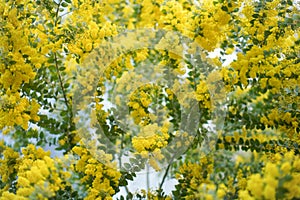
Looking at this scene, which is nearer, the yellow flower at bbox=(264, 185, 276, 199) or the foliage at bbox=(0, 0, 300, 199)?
the yellow flower at bbox=(264, 185, 276, 199)

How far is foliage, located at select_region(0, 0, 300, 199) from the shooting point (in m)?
1.83

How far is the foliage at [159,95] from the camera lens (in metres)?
1.83

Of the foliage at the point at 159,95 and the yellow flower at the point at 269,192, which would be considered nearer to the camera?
the yellow flower at the point at 269,192

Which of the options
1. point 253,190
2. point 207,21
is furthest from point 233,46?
point 253,190

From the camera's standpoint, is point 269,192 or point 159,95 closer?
point 269,192

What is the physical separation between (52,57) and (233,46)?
2.56ft

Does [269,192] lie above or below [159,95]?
below

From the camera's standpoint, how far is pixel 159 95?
2.12 meters

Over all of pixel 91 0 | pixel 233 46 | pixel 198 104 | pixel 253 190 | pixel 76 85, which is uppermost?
pixel 91 0

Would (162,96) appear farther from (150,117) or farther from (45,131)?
(45,131)

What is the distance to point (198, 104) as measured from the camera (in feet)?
6.51

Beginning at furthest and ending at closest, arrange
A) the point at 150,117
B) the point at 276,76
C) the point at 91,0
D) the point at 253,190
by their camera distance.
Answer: the point at 91,0 < the point at 150,117 < the point at 276,76 < the point at 253,190

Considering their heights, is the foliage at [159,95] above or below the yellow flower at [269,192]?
above

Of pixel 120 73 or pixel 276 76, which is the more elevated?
pixel 120 73
